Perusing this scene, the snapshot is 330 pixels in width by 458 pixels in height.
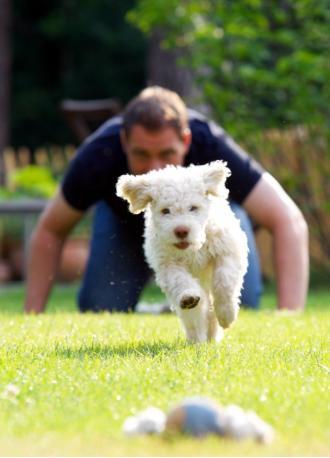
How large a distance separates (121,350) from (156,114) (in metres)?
2.49

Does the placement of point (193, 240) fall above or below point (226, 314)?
above

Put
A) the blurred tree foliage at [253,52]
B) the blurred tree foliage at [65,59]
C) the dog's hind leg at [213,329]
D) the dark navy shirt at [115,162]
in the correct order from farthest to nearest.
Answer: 1. the blurred tree foliage at [65,59]
2. the blurred tree foliage at [253,52]
3. the dark navy shirt at [115,162]
4. the dog's hind leg at [213,329]

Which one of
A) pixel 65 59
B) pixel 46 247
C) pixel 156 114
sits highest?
pixel 156 114

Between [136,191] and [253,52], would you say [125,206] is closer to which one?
[136,191]

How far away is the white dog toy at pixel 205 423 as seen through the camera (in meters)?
3.19

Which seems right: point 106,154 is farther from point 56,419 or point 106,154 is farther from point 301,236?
point 56,419

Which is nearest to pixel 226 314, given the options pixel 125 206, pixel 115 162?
pixel 115 162

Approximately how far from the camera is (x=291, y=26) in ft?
46.2

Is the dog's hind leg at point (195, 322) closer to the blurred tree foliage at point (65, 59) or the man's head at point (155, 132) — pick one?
the man's head at point (155, 132)

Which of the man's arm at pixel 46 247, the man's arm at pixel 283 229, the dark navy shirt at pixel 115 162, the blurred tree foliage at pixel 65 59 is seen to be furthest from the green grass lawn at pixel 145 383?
the blurred tree foliage at pixel 65 59

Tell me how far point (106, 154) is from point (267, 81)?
565 centimetres

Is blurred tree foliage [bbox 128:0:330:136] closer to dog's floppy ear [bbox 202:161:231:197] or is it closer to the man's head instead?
the man's head

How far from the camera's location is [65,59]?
3472 cm

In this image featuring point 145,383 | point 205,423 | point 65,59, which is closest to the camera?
point 205,423
